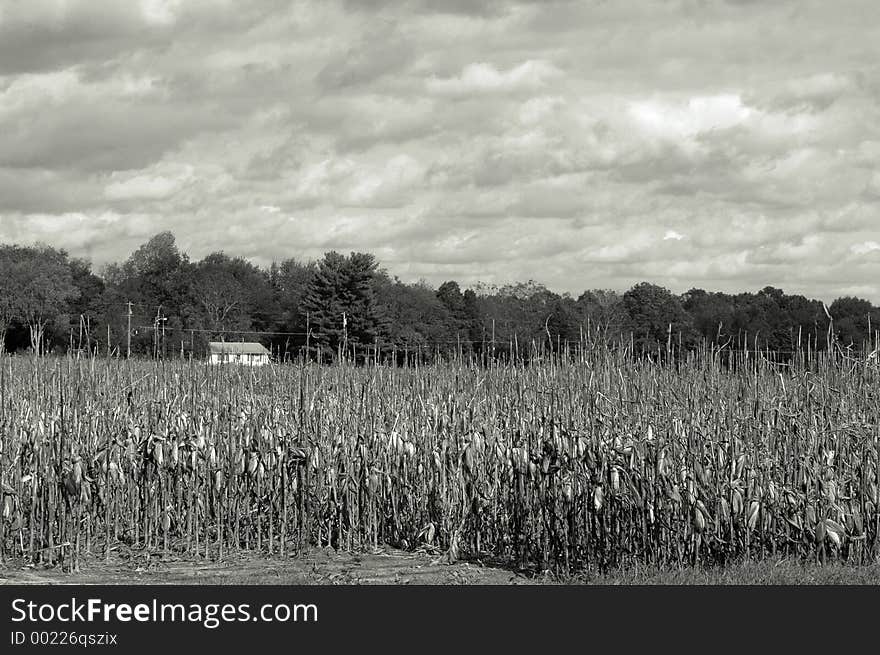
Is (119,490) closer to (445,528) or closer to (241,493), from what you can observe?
(241,493)

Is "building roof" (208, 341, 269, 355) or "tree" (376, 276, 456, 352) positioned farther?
"tree" (376, 276, 456, 352)

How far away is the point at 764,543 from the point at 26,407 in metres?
6.10

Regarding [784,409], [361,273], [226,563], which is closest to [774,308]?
[361,273]

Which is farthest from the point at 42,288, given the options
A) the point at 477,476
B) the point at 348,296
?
the point at 477,476

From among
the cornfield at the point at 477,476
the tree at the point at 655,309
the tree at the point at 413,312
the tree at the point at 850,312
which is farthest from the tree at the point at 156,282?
the cornfield at the point at 477,476

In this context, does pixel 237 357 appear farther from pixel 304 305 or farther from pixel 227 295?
pixel 227 295

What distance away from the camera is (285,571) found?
680 cm

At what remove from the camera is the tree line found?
4103 cm

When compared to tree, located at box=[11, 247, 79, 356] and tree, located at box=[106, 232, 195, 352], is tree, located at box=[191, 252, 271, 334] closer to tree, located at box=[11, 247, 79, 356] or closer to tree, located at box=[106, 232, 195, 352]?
tree, located at box=[106, 232, 195, 352]

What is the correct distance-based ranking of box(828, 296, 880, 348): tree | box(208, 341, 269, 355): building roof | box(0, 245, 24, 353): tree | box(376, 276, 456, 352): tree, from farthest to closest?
box(0, 245, 24, 353): tree, box(376, 276, 456, 352): tree, box(828, 296, 880, 348): tree, box(208, 341, 269, 355): building roof

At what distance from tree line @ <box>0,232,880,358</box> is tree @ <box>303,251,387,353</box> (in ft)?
Answer: 0.21

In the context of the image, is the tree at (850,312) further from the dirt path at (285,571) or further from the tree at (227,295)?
the tree at (227,295)

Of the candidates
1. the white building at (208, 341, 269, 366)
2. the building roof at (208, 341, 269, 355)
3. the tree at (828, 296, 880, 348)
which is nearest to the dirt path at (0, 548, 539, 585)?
the white building at (208, 341, 269, 366)

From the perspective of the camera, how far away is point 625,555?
6.77 metres
